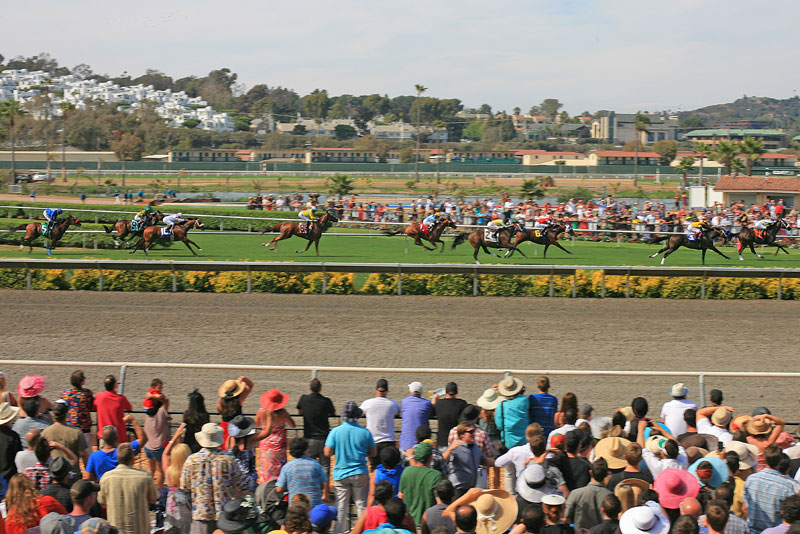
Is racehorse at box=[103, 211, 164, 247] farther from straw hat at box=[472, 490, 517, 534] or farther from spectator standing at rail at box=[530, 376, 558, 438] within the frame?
straw hat at box=[472, 490, 517, 534]

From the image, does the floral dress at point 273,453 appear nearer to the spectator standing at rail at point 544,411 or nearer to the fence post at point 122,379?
the spectator standing at rail at point 544,411

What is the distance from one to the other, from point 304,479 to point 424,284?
9.94m

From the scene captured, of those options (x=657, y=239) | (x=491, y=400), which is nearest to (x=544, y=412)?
(x=491, y=400)

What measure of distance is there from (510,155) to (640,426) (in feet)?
290

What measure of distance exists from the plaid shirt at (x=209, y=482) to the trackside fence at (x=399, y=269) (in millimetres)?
9741

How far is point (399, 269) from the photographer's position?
1461 centimetres

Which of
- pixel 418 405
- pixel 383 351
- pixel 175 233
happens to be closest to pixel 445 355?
pixel 383 351

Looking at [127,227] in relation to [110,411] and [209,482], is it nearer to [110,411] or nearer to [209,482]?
[110,411]

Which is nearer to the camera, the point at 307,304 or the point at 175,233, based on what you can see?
the point at 307,304

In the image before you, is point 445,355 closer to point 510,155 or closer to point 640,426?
point 640,426

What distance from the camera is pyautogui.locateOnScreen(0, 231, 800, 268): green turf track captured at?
1744 centimetres

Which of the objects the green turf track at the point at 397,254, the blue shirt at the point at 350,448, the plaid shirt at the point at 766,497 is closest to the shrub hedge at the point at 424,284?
the green turf track at the point at 397,254

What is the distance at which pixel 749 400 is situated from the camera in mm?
8195

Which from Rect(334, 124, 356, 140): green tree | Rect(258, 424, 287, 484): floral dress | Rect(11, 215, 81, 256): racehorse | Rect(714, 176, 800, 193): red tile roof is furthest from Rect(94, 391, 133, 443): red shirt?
Rect(334, 124, 356, 140): green tree
